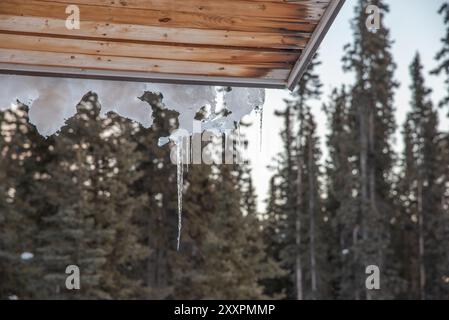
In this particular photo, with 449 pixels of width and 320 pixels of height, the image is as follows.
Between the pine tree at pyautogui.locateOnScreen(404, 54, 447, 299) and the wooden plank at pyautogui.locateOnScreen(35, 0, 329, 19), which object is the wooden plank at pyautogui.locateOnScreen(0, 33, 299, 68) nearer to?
the wooden plank at pyautogui.locateOnScreen(35, 0, 329, 19)

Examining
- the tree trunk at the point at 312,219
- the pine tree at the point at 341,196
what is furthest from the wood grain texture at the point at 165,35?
the tree trunk at the point at 312,219

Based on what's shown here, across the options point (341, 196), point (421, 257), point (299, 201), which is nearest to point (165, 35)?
point (341, 196)

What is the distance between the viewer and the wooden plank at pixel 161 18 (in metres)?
2.31

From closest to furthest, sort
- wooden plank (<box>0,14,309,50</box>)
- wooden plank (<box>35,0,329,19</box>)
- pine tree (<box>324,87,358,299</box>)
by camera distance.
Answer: wooden plank (<box>35,0,329,19</box>) < wooden plank (<box>0,14,309,50</box>) < pine tree (<box>324,87,358,299</box>)

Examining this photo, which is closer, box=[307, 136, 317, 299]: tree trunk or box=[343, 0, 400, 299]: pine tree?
box=[343, 0, 400, 299]: pine tree

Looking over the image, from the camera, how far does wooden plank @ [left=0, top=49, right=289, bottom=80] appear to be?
8.77ft

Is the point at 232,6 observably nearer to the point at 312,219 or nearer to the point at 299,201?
the point at 312,219

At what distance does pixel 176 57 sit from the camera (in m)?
2.72

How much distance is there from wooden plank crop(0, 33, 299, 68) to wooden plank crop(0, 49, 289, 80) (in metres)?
0.04

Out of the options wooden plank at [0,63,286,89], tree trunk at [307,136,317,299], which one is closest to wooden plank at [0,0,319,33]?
wooden plank at [0,63,286,89]

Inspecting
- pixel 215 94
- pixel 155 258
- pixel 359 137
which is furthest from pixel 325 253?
pixel 215 94

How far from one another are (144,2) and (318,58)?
21886 millimetres

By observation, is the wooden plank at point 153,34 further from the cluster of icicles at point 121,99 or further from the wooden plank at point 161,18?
the cluster of icicles at point 121,99

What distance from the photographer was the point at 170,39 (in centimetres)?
259
